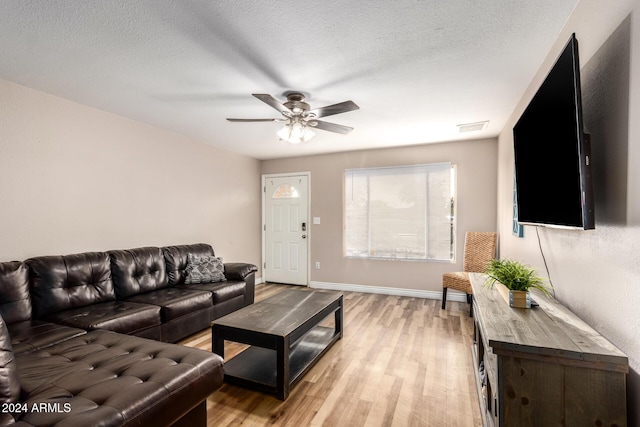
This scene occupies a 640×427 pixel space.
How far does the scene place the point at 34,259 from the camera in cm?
244

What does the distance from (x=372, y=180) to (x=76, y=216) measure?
3.80 meters

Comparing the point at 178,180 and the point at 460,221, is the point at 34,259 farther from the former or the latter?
the point at 460,221

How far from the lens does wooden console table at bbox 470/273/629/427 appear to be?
110 cm

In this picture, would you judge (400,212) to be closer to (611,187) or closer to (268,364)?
(268,364)

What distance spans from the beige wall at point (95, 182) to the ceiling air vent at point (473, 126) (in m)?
3.48

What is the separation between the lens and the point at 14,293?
2213mm

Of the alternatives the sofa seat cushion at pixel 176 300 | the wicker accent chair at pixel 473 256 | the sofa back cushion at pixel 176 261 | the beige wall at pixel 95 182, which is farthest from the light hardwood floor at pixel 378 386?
the beige wall at pixel 95 182

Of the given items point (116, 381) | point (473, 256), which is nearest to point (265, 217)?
point (473, 256)

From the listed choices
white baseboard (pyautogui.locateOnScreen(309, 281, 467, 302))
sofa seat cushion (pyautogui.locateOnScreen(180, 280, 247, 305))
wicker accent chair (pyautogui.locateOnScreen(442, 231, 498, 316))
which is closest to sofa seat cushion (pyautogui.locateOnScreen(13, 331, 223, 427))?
sofa seat cushion (pyautogui.locateOnScreen(180, 280, 247, 305))

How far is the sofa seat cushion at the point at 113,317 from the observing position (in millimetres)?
2229

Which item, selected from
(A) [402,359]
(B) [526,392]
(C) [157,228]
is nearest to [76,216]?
(C) [157,228]

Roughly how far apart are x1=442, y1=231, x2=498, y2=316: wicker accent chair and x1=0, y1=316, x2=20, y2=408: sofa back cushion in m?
3.89

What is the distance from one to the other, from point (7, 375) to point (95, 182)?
2.45 meters

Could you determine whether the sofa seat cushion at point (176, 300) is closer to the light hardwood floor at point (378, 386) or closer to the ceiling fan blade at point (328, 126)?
the light hardwood floor at point (378, 386)
